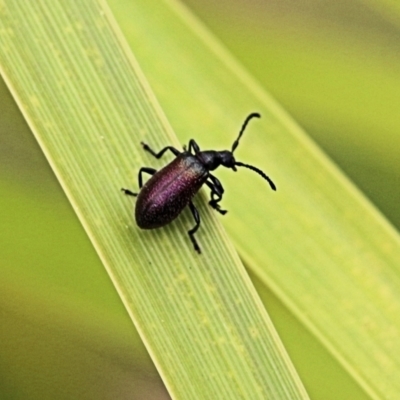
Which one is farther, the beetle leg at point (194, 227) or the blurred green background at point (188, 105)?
the blurred green background at point (188, 105)

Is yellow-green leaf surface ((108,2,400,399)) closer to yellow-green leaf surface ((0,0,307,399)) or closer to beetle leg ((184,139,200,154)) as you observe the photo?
beetle leg ((184,139,200,154))

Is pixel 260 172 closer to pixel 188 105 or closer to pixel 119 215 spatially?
pixel 188 105

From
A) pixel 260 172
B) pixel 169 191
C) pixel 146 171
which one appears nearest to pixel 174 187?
pixel 169 191

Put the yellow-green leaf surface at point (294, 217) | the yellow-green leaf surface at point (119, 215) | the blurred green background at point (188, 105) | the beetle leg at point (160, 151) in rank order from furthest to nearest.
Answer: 1. the blurred green background at point (188, 105)
2. the yellow-green leaf surface at point (294, 217)
3. the beetle leg at point (160, 151)
4. the yellow-green leaf surface at point (119, 215)

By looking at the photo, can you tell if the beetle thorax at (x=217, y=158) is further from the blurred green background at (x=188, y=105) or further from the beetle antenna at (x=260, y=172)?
the blurred green background at (x=188, y=105)

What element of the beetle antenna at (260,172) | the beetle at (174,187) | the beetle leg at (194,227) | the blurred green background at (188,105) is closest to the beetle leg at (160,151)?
the beetle at (174,187)

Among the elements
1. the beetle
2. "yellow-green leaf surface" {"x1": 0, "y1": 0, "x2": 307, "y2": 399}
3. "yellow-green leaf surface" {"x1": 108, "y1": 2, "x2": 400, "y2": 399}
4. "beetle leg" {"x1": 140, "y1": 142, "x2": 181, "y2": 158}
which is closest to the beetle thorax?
the beetle
